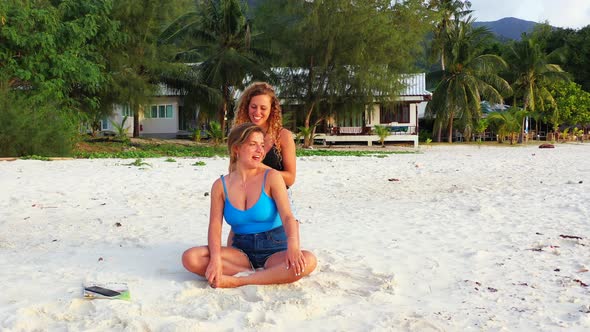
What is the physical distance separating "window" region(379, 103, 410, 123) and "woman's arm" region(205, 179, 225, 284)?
87.8 ft

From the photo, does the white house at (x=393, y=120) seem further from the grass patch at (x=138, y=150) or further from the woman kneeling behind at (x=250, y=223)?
the woman kneeling behind at (x=250, y=223)

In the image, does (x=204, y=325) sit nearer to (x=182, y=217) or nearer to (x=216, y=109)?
(x=182, y=217)

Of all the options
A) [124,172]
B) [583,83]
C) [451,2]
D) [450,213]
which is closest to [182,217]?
[450,213]

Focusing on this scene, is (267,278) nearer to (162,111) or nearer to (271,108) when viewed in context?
(271,108)

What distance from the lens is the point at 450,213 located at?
645cm

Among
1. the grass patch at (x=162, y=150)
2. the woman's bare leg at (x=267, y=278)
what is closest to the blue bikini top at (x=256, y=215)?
the woman's bare leg at (x=267, y=278)

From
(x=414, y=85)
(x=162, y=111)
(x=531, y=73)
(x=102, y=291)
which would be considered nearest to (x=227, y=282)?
(x=102, y=291)

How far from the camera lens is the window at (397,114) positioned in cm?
2995

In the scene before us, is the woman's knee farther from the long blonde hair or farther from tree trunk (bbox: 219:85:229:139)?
tree trunk (bbox: 219:85:229:139)

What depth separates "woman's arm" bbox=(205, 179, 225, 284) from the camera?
3541 millimetres

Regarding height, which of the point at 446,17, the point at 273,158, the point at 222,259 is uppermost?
the point at 446,17

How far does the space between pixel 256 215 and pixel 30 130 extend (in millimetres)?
12728

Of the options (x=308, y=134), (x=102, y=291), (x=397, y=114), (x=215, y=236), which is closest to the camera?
(x=102, y=291)

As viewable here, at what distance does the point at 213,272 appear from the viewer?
3.54m
